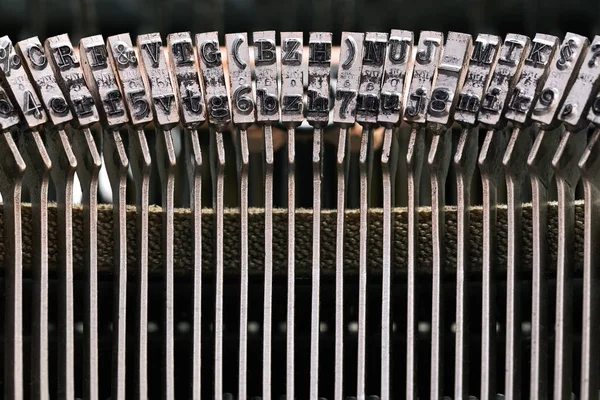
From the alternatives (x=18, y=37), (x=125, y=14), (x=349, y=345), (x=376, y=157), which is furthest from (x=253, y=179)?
(x=349, y=345)

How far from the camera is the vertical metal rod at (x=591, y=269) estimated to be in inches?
30.1

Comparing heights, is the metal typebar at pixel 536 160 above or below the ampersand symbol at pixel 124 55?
below

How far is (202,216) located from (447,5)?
40.2 inches

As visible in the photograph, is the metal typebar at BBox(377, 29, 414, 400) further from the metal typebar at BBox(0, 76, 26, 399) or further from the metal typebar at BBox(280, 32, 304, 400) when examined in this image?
the metal typebar at BBox(0, 76, 26, 399)

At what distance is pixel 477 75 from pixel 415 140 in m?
0.08

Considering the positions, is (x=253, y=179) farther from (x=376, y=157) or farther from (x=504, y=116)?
(x=504, y=116)

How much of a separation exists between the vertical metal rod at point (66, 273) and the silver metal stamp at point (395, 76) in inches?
10.7

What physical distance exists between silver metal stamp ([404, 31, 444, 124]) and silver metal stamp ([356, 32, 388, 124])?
3cm

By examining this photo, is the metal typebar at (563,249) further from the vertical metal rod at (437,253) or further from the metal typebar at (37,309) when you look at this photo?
the metal typebar at (37,309)

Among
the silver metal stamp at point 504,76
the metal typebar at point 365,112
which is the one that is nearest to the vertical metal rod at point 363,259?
the metal typebar at point 365,112

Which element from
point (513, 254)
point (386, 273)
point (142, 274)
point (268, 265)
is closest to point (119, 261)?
point (142, 274)

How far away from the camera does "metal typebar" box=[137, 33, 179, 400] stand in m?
0.74

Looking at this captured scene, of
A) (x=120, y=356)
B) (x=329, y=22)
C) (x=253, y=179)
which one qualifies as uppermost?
(x=329, y=22)

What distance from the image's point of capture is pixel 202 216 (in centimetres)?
83
